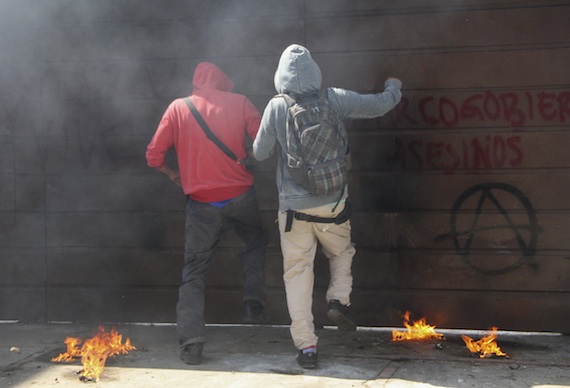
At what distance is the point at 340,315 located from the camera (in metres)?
5.00

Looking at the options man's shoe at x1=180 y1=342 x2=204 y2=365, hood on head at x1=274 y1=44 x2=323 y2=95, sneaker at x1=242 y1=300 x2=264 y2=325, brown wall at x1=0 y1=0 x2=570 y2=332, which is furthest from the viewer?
brown wall at x1=0 y1=0 x2=570 y2=332

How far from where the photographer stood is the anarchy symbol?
18.6ft

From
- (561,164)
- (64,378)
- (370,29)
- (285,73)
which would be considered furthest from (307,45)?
(64,378)

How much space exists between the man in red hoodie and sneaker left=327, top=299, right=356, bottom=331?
0.60 metres

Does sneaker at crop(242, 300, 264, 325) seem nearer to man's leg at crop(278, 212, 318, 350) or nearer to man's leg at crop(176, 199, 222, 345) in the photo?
man's leg at crop(176, 199, 222, 345)

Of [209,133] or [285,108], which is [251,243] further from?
[285,108]

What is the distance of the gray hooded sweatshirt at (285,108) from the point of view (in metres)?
4.92

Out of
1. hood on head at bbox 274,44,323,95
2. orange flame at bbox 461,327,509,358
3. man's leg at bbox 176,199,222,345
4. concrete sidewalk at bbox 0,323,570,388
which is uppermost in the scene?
hood on head at bbox 274,44,323,95

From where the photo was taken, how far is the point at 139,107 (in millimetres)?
6195

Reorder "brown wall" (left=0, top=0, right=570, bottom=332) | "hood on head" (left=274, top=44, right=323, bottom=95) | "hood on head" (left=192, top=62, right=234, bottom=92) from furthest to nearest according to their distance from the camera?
"brown wall" (left=0, top=0, right=570, bottom=332), "hood on head" (left=192, top=62, right=234, bottom=92), "hood on head" (left=274, top=44, right=323, bottom=95)

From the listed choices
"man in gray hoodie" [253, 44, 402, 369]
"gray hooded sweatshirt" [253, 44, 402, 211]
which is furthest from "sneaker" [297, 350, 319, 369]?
"gray hooded sweatshirt" [253, 44, 402, 211]

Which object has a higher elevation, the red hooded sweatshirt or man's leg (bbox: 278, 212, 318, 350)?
the red hooded sweatshirt

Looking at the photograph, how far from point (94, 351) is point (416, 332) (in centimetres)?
217

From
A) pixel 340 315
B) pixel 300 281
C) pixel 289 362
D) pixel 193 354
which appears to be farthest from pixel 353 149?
pixel 193 354
